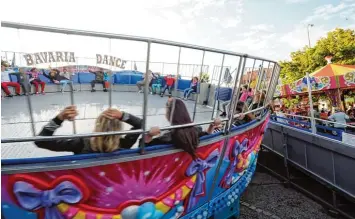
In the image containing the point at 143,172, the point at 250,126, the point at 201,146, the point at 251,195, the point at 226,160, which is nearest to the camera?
the point at 143,172

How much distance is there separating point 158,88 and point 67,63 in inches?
87.1

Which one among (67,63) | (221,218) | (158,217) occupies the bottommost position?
(221,218)

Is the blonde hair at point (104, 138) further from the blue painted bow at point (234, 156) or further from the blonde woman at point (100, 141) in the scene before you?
the blue painted bow at point (234, 156)

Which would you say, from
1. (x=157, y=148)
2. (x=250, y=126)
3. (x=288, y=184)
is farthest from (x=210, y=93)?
(x=288, y=184)

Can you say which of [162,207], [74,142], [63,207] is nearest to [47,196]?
[63,207]

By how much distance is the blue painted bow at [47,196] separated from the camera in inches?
79.9

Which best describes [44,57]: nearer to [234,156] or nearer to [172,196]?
[172,196]

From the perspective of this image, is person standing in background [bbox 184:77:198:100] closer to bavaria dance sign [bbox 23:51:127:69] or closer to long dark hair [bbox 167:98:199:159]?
long dark hair [bbox 167:98:199:159]

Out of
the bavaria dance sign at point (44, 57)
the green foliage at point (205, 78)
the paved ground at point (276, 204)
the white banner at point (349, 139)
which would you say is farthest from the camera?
the paved ground at point (276, 204)

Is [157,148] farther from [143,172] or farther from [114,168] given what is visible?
[114,168]

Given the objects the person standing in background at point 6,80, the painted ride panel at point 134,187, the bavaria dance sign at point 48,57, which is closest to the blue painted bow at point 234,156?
the painted ride panel at point 134,187

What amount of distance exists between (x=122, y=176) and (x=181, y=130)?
0.73m

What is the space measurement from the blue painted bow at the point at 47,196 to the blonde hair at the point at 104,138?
1.18 feet

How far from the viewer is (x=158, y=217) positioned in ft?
9.26
